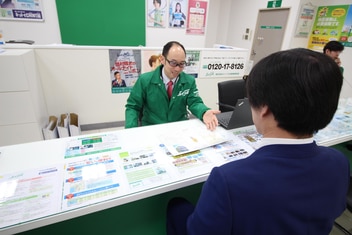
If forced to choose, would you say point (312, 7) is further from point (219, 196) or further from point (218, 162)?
point (219, 196)

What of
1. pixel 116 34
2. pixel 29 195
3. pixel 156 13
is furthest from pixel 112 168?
pixel 156 13

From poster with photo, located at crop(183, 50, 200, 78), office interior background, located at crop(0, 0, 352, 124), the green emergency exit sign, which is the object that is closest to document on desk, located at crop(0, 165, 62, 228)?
office interior background, located at crop(0, 0, 352, 124)

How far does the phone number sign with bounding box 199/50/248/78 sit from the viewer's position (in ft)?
10.0

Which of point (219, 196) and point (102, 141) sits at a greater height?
point (219, 196)

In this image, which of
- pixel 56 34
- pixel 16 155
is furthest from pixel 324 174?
pixel 56 34

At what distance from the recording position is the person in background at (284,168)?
1.64 ft

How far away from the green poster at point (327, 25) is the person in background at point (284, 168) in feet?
13.9

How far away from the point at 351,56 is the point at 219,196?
4.31 metres

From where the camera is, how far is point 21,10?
A: 11.4 ft

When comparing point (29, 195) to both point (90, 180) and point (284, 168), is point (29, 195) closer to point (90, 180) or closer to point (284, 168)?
point (90, 180)

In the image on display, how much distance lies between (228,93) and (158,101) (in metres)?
0.80

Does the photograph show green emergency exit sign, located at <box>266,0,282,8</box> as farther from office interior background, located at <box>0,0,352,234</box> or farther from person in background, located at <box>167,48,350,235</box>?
person in background, located at <box>167,48,350,235</box>

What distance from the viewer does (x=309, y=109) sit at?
19.9 inches

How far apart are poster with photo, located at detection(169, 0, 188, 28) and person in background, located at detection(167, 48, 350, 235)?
4.48m
